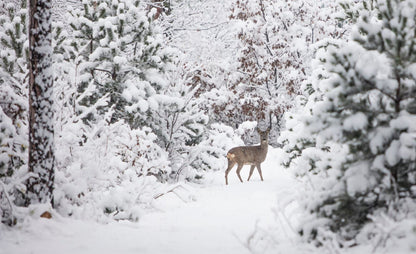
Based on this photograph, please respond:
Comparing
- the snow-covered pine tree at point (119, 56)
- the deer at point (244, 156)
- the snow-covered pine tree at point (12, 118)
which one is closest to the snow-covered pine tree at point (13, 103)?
the snow-covered pine tree at point (12, 118)

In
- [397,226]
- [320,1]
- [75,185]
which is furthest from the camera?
[320,1]

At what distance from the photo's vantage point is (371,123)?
11.1 feet

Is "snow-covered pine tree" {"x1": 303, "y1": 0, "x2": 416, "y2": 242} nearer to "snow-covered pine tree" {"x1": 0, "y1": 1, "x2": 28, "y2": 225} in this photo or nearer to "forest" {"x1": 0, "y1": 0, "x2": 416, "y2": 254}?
"forest" {"x1": 0, "y1": 0, "x2": 416, "y2": 254}

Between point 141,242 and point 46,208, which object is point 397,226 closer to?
point 141,242

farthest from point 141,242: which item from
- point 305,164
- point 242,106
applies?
point 242,106

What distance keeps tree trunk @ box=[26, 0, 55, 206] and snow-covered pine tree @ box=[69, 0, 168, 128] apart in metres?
4.40

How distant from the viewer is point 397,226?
3.03m

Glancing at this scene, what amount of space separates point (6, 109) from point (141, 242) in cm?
377

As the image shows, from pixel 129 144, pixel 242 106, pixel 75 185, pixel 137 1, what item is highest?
pixel 137 1

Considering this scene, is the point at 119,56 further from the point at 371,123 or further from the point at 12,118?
the point at 371,123

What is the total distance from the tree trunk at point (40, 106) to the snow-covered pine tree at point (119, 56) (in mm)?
4397

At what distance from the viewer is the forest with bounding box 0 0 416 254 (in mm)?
3389

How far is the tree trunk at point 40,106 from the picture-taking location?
16.4ft

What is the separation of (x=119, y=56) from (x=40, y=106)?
492 cm
